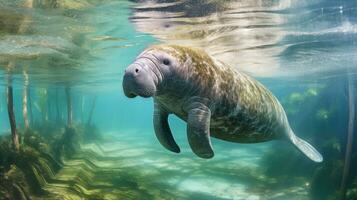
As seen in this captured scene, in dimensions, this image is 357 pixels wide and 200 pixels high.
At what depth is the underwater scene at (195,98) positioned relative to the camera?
17.1 ft

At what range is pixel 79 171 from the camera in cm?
1137

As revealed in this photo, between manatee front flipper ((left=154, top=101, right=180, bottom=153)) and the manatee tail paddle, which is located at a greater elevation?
manatee front flipper ((left=154, top=101, right=180, bottom=153))

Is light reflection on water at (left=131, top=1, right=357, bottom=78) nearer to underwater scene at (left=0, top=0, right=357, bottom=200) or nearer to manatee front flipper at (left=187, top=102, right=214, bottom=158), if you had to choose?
underwater scene at (left=0, top=0, right=357, bottom=200)

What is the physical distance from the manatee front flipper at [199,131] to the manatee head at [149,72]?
1.81 ft

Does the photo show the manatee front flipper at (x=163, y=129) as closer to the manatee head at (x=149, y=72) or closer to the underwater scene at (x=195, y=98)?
the underwater scene at (x=195, y=98)

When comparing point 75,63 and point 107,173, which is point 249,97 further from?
point 75,63

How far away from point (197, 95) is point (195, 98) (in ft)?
0.18

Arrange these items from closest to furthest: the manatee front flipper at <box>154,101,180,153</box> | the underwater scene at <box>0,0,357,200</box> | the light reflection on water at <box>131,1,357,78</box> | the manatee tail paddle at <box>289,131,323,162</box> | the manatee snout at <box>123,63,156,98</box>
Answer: the manatee snout at <box>123,63,156,98</box> → the underwater scene at <box>0,0,357,200</box> → the manatee front flipper at <box>154,101,180,153</box> → the manatee tail paddle at <box>289,131,323,162</box> → the light reflection on water at <box>131,1,357,78</box>

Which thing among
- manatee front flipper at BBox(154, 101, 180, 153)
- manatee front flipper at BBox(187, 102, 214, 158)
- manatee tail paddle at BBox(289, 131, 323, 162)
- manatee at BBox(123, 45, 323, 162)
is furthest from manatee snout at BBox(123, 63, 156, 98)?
manatee tail paddle at BBox(289, 131, 323, 162)

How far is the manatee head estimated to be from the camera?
4.11 m

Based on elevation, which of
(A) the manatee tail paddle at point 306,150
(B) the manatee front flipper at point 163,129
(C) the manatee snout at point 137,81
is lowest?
(A) the manatee tail paddle at point 306,150

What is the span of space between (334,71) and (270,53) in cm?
895

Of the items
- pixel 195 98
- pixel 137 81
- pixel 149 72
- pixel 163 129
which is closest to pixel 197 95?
pixel 195 98

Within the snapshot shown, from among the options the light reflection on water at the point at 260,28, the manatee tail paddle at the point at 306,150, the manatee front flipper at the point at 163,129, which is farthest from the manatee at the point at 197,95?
the light reflection on water at the point at 260,28
